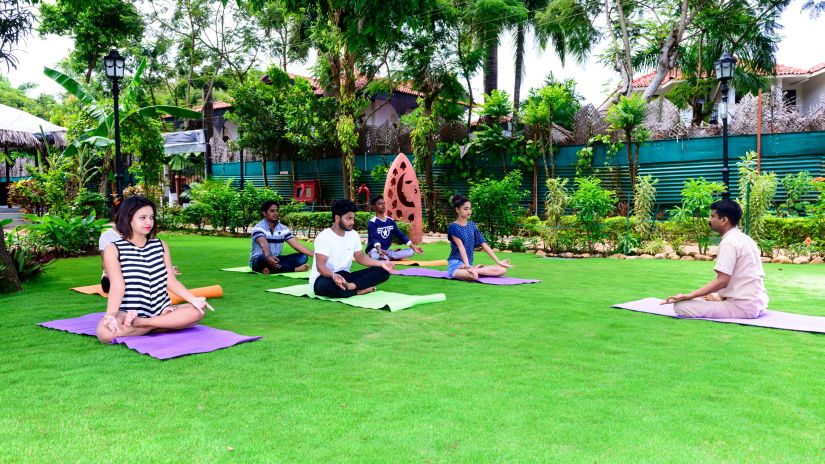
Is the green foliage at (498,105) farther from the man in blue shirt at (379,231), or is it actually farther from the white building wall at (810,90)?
the white building wall at (810,90)

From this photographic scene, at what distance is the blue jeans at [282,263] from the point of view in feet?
31.0

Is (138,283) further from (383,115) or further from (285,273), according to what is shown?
(383,115)

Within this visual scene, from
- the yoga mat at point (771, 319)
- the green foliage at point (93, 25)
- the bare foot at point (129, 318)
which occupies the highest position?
the green foliage at point (93, 25)

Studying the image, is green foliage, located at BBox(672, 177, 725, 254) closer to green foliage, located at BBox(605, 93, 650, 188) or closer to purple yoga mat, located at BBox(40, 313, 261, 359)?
green foliage, located at BBox(605, 93, 650, 188)

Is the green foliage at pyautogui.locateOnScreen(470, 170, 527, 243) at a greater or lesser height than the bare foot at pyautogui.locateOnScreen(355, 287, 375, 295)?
greater

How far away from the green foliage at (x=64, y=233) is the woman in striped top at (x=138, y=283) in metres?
7.54

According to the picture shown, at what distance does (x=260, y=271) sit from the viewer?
31.4 ft

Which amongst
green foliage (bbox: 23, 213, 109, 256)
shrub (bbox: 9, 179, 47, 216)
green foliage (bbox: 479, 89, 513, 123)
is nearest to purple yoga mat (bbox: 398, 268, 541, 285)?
green foliage (bbox: 23, 213, 109, 256)

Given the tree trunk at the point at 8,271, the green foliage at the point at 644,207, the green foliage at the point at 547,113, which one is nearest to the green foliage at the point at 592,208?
the green foliage at the point at 644,207

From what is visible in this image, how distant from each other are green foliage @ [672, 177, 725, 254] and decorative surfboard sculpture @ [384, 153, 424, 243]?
18.3ft

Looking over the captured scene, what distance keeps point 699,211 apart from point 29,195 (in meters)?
15.7

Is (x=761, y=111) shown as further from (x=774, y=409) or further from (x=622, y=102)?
(x=774, y=409)

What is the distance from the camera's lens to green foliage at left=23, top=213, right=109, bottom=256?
1204 centimetres

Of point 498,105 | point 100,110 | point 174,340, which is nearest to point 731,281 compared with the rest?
point 174,340
